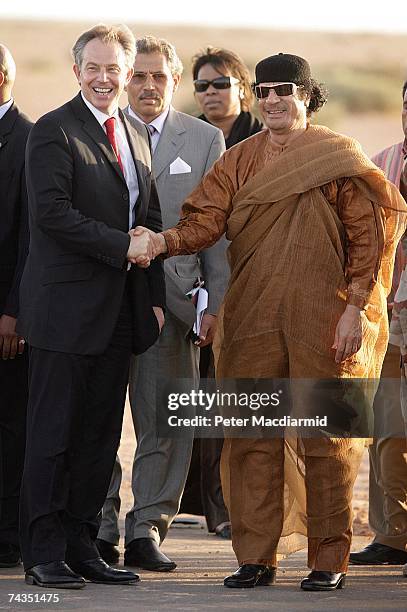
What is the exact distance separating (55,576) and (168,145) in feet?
7.11

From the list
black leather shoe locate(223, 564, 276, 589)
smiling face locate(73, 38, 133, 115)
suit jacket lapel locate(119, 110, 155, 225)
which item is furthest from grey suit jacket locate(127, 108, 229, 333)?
black leather shoe locate(223, 564, 276, 589)

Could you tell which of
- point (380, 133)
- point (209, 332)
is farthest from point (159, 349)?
point (380, 133)

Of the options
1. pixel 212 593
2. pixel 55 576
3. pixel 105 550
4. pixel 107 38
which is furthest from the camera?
pixel 105 550

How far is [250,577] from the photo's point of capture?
20.1 ft

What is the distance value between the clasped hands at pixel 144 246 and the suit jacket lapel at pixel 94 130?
0.77 ft

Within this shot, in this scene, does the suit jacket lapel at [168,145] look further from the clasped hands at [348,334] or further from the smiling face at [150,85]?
the clasped hands at [348,334]

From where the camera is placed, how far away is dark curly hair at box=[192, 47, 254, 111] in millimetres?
8258

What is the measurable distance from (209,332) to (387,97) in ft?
162

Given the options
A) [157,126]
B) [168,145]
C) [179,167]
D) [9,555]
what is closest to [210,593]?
[9,555]

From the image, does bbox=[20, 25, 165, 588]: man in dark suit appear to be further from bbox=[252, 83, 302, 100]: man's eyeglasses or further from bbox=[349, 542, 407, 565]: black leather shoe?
bbox=[349, 542, 407, 565]: black leather shoe

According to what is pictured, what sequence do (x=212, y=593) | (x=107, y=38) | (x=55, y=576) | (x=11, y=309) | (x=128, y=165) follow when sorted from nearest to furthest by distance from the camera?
1. (x=55, y=576)
2. (x=212, y=593)
3. (x=107, y=38)
4. (x=128, y=165)
5. (x=11, y=309)

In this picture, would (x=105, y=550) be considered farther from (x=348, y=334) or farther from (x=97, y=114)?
(x=97, y=114)

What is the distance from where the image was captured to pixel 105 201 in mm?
6066

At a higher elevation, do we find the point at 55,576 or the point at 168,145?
the point at 168,145
